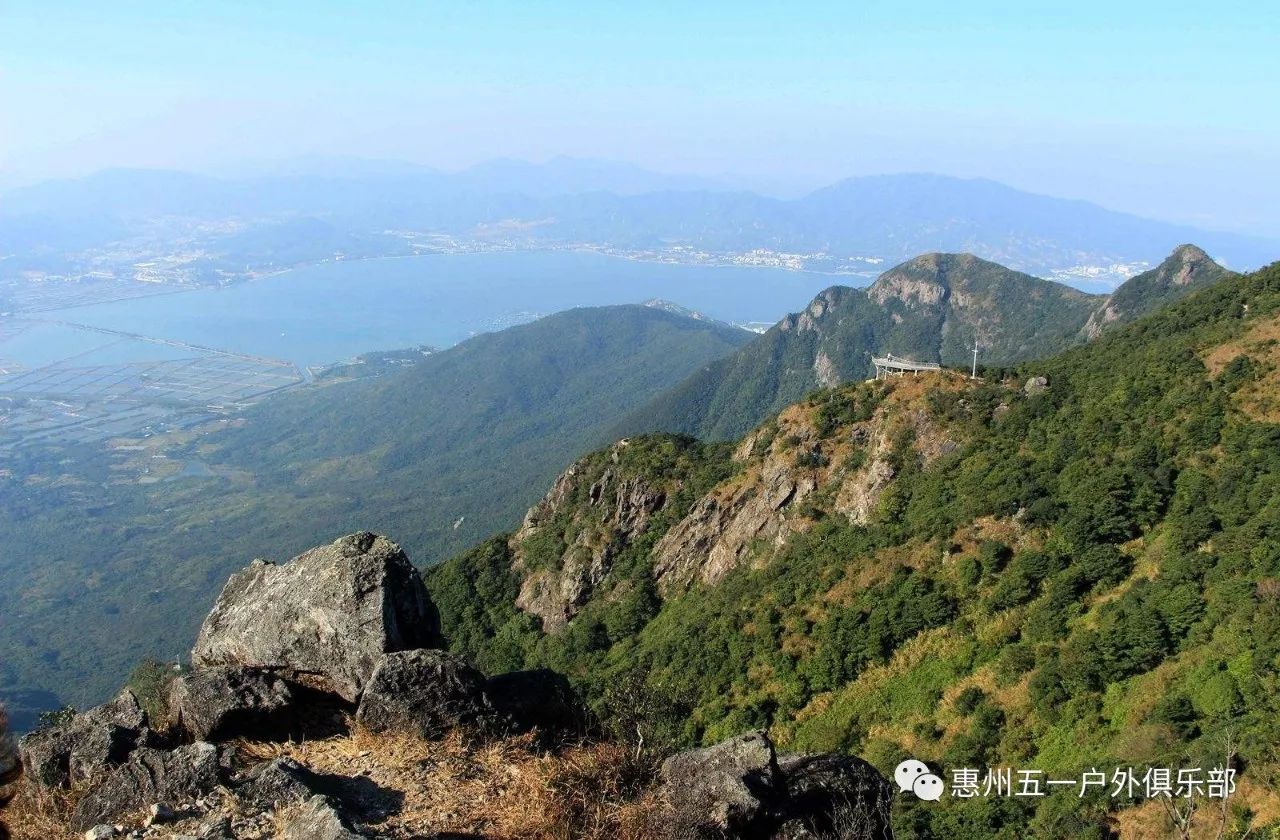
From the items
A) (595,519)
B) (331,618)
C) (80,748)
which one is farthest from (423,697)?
(595,519)

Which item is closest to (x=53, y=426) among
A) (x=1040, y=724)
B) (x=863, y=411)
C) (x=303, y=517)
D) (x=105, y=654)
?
(x=303, y=517)

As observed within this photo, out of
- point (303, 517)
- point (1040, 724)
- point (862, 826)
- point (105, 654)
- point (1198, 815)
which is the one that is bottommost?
point (105, 654)

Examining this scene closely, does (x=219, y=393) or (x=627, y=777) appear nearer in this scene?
(x=627, y=777)

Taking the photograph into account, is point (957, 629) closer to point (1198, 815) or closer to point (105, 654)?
point (1198, 815)

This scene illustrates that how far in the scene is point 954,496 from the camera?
34000 millimetres

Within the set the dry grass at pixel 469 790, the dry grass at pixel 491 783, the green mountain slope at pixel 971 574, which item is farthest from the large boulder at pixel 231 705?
the green mountain slope at pixel 971 574

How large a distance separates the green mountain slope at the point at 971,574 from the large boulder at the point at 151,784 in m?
10.2

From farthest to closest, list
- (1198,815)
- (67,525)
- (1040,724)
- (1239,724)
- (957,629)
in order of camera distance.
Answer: (67,525) < (957,629) < (1040,724) < (1239,724) < (1198,815)

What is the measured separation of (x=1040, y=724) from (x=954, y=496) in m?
13.0

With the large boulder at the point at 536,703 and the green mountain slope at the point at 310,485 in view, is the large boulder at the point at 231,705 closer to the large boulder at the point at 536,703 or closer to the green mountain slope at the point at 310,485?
the large boulder at the point at 536,703

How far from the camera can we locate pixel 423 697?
8.21 metres

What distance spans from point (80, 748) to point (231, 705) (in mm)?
1343

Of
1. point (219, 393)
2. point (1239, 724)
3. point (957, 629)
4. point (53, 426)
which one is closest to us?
point (1239, 724)

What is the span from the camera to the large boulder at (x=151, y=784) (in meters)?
7.02
